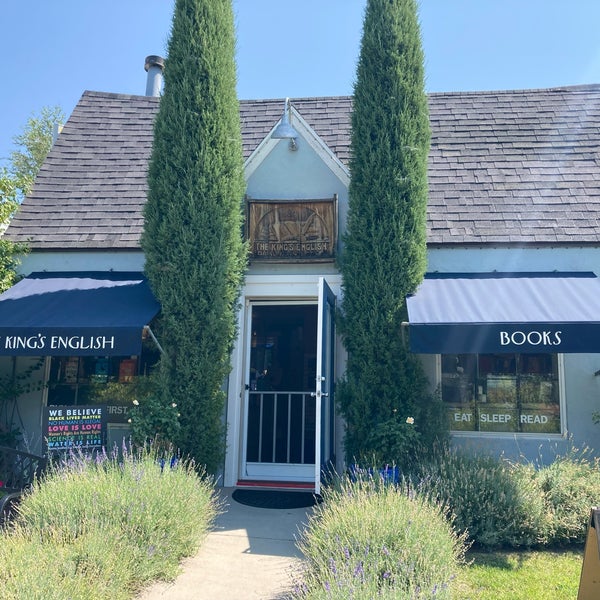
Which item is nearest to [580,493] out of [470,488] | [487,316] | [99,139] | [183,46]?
[470,488]

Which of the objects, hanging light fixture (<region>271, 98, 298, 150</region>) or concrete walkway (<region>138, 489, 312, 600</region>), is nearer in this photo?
concrete walkway (<region>138, 489, 312, 600</region>)

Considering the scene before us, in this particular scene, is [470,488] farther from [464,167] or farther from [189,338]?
[464,167]

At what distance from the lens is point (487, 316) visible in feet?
21.6

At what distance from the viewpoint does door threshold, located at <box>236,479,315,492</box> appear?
793cm

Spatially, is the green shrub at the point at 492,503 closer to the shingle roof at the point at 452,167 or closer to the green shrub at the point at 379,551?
the green shrub at the point at 379,551

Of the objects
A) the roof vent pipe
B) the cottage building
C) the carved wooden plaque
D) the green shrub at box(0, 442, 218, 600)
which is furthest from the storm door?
the roof vent pipe

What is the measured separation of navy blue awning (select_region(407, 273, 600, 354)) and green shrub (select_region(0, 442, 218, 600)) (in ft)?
10.5

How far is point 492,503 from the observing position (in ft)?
18.2

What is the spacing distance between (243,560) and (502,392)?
459 centimetres

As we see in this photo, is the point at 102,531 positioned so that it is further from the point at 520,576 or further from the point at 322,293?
the point at 322,293

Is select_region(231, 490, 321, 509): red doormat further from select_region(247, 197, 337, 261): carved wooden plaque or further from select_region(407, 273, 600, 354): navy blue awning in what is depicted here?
select_region(247, 197, 337, 261): carved wooden plaque

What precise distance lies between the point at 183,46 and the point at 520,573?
7767mm

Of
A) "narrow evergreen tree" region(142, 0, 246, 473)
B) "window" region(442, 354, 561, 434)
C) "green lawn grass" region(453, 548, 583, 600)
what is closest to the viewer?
"green lawn grass" region(453, 548, 583, 600)

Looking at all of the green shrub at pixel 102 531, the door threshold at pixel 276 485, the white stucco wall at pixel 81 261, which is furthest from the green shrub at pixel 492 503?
the white stucco wall at pixel 81 261
